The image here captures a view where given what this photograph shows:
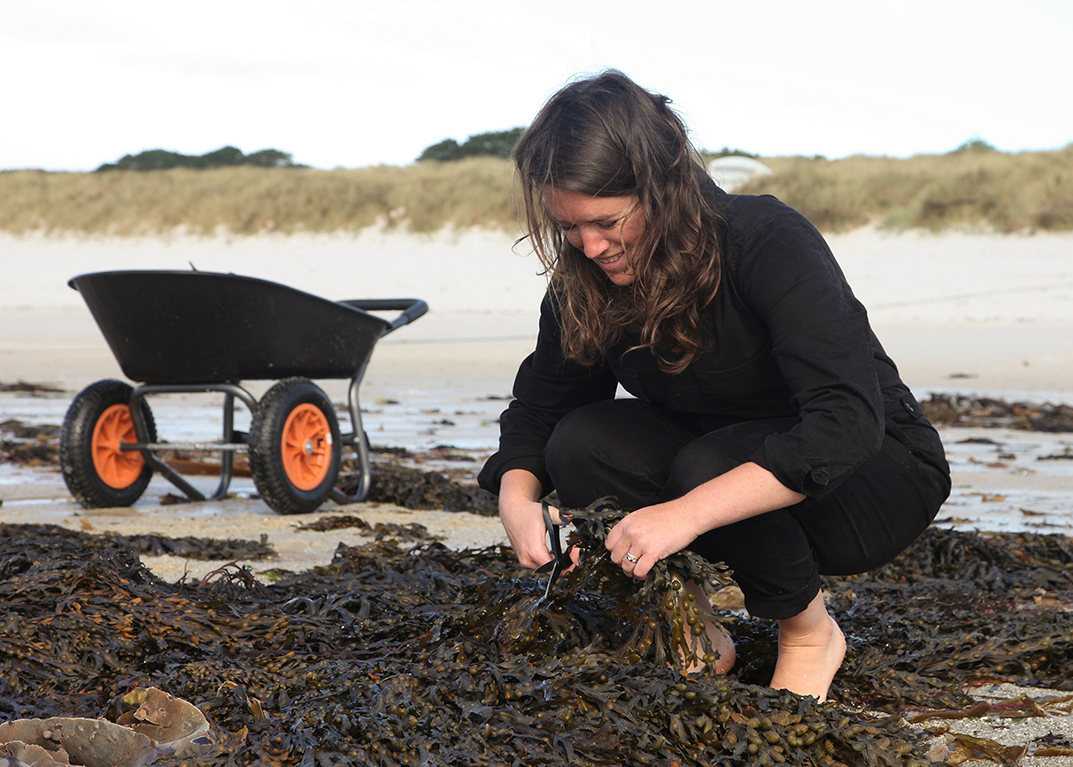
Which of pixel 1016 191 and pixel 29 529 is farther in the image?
pixel 1016 191

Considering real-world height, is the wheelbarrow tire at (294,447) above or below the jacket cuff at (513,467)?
below

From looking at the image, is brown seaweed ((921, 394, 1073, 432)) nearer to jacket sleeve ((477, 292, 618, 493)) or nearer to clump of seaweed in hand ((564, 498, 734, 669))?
jacket sleeve ((477, 292, 618, 493))

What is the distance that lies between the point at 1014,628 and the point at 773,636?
0.54 meters

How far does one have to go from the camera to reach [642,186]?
1.73m

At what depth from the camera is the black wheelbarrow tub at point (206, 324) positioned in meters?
3.72

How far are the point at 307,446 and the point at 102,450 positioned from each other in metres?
0.82

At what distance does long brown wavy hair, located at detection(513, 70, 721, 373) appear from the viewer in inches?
67.7

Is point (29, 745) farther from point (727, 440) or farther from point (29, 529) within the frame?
point (29, 529)

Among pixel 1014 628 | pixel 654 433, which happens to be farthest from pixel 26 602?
pixel 1014 628

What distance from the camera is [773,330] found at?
171 cm

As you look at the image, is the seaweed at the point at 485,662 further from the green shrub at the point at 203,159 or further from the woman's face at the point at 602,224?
the green shrub at the point at 203,159

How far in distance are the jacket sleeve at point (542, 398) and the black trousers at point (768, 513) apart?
0.10 meters

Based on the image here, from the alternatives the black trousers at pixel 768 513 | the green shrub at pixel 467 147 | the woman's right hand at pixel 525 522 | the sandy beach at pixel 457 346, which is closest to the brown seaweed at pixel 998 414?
the sandy beach at pixel 457 346

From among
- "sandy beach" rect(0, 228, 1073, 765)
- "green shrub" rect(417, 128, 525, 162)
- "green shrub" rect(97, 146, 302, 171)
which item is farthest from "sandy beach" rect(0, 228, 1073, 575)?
"green shrub" rect(417, 128, 525, 162)
